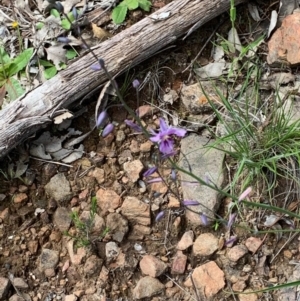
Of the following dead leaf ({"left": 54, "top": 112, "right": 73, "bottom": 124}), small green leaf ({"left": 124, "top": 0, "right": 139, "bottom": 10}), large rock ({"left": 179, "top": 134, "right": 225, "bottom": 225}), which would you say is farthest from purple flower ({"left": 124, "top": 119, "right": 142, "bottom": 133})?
small green leaf ({"left": 124, "top": 0, "right": 139, "bottom": 10})

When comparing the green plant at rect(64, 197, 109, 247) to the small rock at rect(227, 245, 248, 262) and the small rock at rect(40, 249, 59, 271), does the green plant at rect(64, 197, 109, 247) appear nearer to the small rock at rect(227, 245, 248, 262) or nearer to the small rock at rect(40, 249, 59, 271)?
the small rock at rect(40, 249, 59, 271)

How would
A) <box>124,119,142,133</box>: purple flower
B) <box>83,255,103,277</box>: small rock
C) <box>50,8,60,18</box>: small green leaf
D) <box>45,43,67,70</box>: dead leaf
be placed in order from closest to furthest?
<box>124,119,142,133</box>: purple flower
<box>83,255,103,277</box>: small rock
<box>45,43,67,70</box>: dead leaf
<box>50,8,60,18</box>: small green leaf

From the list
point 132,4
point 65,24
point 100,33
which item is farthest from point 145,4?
point 65,24

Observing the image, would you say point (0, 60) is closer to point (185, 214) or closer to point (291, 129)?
point (185, 214)

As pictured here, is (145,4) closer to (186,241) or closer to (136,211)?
(136,211)

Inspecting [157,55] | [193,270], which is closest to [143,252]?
[193,270]

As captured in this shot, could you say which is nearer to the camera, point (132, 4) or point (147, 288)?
point (147, 288)
